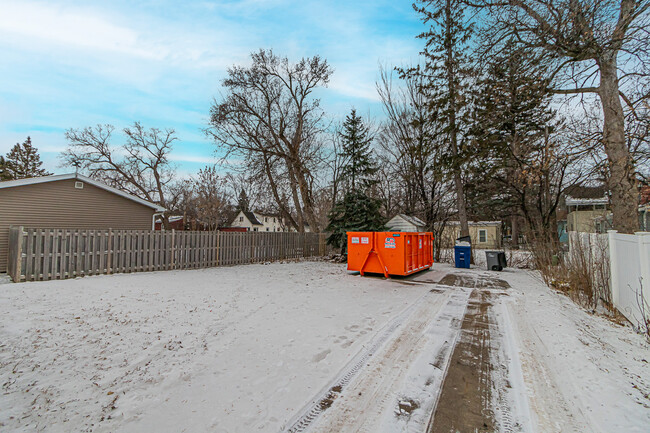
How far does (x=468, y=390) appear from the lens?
276 centimetres

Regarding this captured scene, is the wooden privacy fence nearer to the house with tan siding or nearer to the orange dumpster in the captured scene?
the house with tan siding

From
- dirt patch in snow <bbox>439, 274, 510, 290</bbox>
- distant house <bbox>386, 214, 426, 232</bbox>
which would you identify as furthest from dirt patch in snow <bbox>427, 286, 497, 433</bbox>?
distant house <bbox>386, 214, 426, 232</bbox>

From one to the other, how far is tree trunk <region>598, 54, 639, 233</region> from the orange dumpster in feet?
16.3

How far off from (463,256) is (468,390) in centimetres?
1100

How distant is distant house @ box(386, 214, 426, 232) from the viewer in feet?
49.8

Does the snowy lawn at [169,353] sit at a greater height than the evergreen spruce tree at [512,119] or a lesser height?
lesser

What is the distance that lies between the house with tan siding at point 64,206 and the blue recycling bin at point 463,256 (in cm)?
1506

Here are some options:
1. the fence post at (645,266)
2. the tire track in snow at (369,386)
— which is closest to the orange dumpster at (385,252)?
the tire track in snow at (369,386)

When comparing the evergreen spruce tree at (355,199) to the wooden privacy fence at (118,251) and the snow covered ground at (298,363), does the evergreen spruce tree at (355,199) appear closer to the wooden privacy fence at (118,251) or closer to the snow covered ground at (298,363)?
the wooden privacy fence at (118,251)

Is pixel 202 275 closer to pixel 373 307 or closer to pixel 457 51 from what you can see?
pixel 373 307

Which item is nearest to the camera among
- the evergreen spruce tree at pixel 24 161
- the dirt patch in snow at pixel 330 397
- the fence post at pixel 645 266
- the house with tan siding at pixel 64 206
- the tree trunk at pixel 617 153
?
the dirt patch in snow at pixel 330 397

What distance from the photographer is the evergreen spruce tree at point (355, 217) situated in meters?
15.0

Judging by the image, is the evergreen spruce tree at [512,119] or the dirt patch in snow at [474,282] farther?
the dirt patch in snow at [474,282]

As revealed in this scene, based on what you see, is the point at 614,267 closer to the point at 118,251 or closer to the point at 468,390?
the point at 468,390
